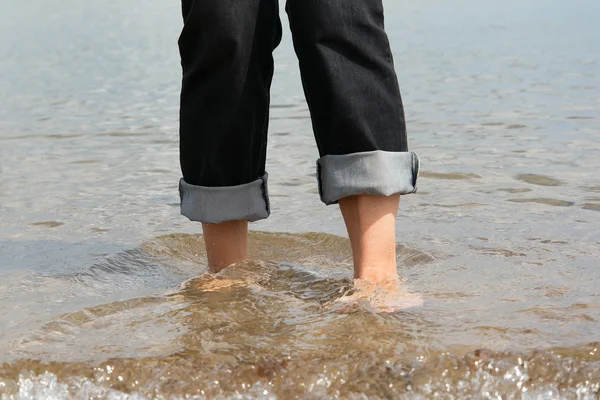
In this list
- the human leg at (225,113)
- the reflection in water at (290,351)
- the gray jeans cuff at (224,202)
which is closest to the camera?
the reflection in water at (290,351)

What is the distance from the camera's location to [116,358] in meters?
1.85

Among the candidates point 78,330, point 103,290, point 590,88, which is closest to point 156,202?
point 103,290

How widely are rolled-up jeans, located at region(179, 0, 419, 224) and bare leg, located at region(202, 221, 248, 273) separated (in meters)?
0.07

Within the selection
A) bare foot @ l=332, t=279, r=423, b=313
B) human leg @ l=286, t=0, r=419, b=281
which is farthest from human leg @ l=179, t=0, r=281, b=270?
bare foot @ l=332, t=279, r=423, b=313

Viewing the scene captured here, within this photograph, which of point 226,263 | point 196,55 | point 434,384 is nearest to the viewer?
point 434,384

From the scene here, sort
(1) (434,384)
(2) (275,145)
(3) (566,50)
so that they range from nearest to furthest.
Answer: (1) (434,384) → (2) (275,145) → (3) (566,50)

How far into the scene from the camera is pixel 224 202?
2424 mm

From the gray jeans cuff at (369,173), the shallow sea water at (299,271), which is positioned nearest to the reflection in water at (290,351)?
the shallow sea water at (299,271)

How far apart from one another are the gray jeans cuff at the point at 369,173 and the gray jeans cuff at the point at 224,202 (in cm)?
30

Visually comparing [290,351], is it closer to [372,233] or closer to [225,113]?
[372,233]

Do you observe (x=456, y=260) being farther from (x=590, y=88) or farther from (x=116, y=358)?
(x=590, y=88)

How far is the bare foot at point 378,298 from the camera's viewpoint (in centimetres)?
212

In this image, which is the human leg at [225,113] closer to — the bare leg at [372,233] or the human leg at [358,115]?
the human leg at [358,115]

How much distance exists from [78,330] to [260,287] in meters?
0.51
